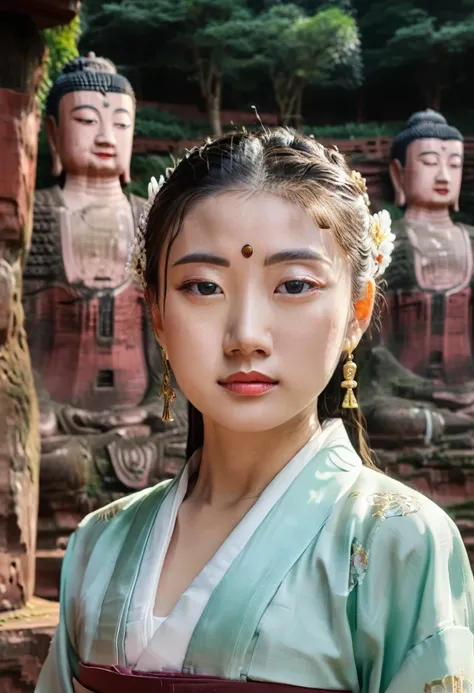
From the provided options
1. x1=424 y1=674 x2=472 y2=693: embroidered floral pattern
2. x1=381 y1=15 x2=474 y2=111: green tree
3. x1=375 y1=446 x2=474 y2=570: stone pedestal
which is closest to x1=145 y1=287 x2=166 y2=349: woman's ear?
x1=424 y1=674 x2=472 y2=693: embroidered floral pattern

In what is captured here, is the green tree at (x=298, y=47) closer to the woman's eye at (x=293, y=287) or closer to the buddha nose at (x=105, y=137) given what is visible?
the buddha nose at (x=105, y=137)

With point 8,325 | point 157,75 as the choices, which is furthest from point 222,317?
point 157,75

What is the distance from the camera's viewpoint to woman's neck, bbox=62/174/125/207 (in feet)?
18.7

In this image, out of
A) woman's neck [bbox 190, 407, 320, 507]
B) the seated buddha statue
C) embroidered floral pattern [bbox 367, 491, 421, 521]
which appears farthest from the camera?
the seated buddha statue

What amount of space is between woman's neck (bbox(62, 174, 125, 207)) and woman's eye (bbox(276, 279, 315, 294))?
4505 millimetres

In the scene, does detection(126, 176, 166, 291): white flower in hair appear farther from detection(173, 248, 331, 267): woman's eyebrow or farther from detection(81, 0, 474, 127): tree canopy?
detection(81, 0, 474, 127): tree canopy

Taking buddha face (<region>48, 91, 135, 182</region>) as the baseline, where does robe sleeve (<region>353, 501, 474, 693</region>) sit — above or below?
below

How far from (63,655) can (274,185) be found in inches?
33.8

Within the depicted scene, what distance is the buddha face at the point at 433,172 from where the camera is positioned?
6.23m

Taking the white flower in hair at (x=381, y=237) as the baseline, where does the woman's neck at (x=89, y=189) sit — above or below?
above

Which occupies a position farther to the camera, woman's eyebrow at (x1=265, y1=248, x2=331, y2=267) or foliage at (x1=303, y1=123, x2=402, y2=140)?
foliage at (x1=303, y1=123, x2=402, y2=140)

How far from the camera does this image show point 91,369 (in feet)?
18.6

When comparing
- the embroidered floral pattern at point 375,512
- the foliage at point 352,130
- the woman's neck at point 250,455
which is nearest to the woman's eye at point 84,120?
the foliage at point 352,130

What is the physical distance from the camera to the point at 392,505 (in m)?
1.33
